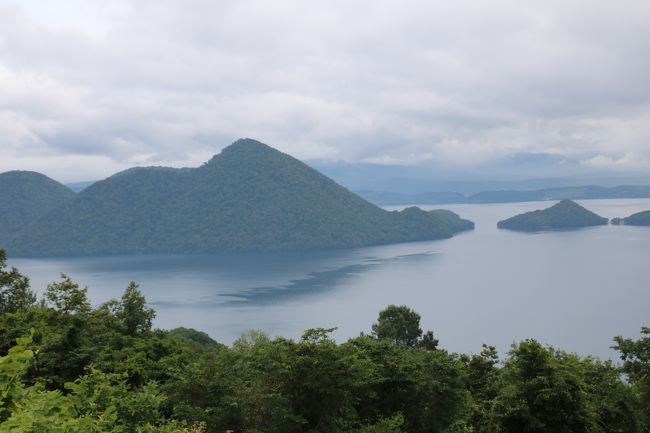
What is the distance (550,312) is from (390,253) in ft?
285

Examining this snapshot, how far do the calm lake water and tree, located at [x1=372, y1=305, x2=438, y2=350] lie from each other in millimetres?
24641

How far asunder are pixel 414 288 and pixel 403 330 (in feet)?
229

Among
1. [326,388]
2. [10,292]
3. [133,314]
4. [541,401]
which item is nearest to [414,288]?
[10,292]

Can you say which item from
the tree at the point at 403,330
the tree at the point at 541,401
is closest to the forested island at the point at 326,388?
the tree at the point at 541,401

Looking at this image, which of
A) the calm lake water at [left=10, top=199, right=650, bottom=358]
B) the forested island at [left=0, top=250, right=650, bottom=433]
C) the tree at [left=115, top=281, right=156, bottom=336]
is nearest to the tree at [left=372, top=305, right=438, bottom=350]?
the calm lake water at [left=10, top=199, right=650, bottom=358]

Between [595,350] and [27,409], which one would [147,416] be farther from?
[595,350]

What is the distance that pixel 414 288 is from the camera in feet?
398

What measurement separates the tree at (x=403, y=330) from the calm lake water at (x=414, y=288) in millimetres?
24641

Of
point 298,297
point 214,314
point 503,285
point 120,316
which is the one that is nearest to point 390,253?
point 503,285

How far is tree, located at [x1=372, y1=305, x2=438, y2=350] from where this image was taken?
2042 inches

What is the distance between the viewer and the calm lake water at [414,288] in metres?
86.9

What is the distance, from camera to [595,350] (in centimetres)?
7312

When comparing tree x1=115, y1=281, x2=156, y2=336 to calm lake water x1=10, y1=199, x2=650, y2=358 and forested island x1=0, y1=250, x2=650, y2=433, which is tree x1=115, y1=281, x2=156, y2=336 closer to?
forested island x1=0, y1=250, x2=650, y2=433

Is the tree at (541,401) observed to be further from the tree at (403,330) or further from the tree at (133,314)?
the tree at (403,330)
